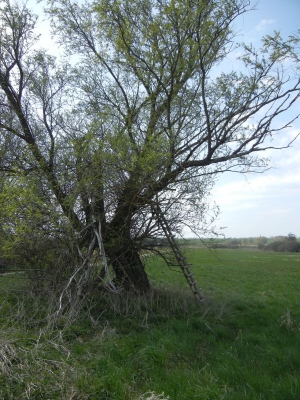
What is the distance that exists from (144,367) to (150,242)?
12.9ft

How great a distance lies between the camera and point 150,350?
242 inches

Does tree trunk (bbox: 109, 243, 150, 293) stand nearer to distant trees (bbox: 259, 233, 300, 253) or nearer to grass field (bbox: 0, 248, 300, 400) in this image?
grass field (bbox: 0, 248, 300, 400)

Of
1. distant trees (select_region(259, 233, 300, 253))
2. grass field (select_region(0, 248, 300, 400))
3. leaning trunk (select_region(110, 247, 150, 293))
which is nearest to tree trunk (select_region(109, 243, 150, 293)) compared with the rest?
leaning trunk (select_region(110, 247, 150, 293))

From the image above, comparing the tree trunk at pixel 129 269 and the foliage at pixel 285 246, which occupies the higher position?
the foliage at pixel 285 246

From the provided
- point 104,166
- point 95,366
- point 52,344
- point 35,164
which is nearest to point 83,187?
Answer: point 104,166

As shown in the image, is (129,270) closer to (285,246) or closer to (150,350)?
(150,350)

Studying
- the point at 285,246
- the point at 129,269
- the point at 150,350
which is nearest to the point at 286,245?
the point at 285,246

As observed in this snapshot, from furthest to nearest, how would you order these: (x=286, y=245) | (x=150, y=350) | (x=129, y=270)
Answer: (x=286, y=245) → (x=129, y=270) → (x=150, y=350)

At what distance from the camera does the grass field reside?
4961mm

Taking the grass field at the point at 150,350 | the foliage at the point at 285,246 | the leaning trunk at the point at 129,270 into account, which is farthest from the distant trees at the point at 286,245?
the leaning trunk at the point at 129,270

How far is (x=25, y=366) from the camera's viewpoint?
5.35 meters

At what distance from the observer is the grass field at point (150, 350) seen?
4.96 meters

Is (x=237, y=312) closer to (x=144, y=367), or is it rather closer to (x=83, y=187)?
(x=144, y=367)

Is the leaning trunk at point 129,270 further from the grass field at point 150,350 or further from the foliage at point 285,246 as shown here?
the foliage at point 285,246
